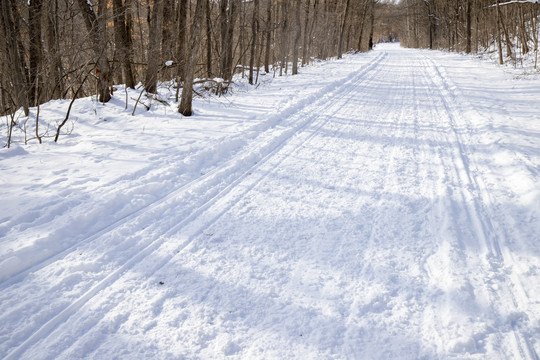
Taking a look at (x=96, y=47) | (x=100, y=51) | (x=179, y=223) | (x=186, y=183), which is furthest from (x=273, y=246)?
(x=96, y=47)

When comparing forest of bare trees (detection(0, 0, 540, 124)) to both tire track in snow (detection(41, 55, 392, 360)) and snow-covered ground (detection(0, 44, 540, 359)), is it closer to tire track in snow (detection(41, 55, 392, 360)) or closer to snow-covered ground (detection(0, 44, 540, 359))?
snow-covered ground (detection(0, 44, 540, 359))

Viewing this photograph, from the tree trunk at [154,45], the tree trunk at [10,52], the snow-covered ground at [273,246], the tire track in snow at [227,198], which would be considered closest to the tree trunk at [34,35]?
the tree trunk at [10,52]

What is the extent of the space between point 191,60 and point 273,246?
7.15m

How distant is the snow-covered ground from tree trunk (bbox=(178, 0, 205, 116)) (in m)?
2.60

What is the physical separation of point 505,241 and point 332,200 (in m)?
1.98

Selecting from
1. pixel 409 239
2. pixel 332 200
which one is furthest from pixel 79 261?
pixel 409 239

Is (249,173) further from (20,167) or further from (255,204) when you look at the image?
(20,167)

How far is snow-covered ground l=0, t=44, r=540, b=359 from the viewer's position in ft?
7.95

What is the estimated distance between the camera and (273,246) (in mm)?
3498

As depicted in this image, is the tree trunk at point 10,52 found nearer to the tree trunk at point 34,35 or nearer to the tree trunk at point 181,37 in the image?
the tree trunk at point 34,35

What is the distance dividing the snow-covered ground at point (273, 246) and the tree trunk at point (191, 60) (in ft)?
8.52

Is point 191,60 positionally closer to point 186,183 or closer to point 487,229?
point 186,183

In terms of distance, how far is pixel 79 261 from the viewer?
125 inches

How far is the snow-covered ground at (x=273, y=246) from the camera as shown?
7.95 ft
